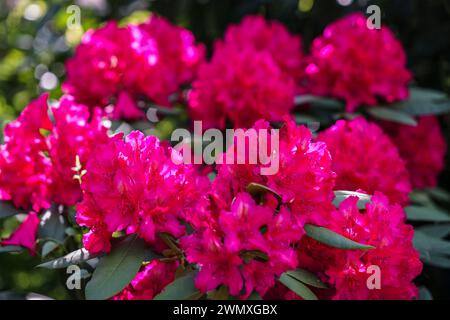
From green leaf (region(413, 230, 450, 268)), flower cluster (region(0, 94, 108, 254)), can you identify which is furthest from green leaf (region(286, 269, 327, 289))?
flower cluster (region(0, 94, 108, 254))

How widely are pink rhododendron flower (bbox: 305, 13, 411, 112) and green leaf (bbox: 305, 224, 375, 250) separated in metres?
0.73

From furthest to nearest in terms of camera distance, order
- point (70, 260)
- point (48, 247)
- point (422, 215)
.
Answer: point (422, 215) → point (48, 247) → point (70, 260)

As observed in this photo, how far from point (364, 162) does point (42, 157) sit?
0.63 meters

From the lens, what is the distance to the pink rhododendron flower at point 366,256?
3.34 ft

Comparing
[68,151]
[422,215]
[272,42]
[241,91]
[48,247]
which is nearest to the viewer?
[48,247]

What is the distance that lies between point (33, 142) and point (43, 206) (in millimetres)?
128

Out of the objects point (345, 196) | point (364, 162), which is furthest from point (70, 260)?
point (364, 162)

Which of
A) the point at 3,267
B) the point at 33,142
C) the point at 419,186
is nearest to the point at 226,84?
the point at 33,142

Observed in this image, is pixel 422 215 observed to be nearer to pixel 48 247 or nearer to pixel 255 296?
pixel 255 296

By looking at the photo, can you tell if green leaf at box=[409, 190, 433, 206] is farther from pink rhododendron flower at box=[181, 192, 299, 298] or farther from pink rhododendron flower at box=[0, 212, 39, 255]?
pink rhododendron flower at box=[0, 212, 39, 255]

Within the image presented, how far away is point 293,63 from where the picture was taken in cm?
184

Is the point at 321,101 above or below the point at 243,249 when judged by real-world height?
above

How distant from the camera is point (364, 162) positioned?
1.29m

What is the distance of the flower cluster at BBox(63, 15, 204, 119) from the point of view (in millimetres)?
1692
